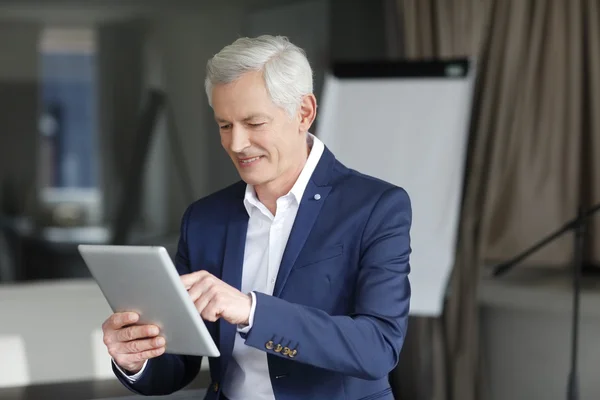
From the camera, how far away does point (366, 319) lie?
147 centimetres

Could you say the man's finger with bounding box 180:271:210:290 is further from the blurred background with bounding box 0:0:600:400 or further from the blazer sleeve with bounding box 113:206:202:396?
the blurred background with bounding box 0:0:600:400

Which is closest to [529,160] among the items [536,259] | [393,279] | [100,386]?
[536,259]

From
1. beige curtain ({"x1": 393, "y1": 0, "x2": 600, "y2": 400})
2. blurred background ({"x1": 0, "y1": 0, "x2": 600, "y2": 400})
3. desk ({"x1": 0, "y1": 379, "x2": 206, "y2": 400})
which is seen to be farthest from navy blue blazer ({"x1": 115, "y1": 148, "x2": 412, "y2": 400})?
beige curtain ({"x1": 393, "y1": 0, "x2": 600, "y2": 400})

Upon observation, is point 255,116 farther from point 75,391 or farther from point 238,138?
point 75,391

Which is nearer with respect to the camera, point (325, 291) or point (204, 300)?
point (204, 300)

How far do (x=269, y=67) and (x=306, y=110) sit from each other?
14 cm

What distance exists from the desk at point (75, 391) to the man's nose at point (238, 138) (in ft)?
3.24

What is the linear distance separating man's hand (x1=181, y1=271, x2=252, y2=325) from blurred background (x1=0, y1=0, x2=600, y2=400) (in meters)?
1.58

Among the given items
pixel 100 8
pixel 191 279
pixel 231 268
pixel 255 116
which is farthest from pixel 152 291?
pixel 100 8

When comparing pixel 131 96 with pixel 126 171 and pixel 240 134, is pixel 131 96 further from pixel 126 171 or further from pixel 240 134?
pixel 240 134

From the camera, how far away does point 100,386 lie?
2602mm

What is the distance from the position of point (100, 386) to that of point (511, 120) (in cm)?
196

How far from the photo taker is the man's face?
4.84 ft

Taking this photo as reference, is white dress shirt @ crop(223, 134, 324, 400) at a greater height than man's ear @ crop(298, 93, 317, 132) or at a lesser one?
lesser
